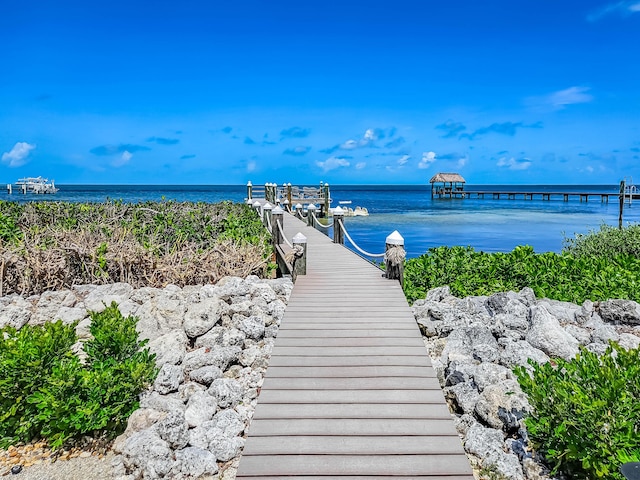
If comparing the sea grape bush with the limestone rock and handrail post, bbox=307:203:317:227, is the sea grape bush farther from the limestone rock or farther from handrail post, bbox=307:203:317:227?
handrail post, bbox=307:203:317:227

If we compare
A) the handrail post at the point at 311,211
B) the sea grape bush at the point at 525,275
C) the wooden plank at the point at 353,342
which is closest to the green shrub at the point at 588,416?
the wooden plank at the point at 353,342

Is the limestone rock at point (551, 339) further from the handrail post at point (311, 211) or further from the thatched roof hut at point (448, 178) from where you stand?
the thatched roof hut at point (448, 178)

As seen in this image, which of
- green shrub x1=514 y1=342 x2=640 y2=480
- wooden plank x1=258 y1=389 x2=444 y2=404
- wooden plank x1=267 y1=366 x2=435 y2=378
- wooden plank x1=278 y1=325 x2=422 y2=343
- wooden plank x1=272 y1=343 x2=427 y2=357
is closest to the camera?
green shrub x1=514 y1=342 x2=640 y2=480

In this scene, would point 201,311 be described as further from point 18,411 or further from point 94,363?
point 18,411

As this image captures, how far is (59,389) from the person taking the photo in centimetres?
446

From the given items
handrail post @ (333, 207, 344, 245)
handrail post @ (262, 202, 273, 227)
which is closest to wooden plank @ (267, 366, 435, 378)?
handrail post @ (333, 207, 344, 245)

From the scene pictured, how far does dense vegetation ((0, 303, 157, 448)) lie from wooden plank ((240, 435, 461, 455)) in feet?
5.50

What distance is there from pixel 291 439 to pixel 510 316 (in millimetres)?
4036

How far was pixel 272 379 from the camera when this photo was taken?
5.04m

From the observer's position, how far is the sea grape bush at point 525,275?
7.94 meters

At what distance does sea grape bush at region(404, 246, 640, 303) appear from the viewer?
794 cm

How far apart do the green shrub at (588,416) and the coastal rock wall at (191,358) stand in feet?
9.38

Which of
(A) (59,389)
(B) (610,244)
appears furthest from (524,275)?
(A) (59,389)

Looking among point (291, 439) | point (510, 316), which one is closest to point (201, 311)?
point (291, 439)
